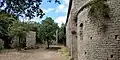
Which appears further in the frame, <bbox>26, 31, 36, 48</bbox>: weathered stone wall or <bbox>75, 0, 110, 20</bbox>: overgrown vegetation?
<bbox>26, 31, 36, 48</bbox>: weathered stone wall

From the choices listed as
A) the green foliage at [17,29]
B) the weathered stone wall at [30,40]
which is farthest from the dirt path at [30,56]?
the weathered stone wall at [30,40]

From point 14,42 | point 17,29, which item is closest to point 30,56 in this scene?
point 17,29

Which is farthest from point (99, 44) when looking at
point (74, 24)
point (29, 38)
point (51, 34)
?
point (29, 38)

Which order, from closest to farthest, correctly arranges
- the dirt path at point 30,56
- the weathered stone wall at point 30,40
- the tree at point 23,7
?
the tree at point 23,7 → the dirt path at point 30,56 → the weathered stone wall at point 30,40

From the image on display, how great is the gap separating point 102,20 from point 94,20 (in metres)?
0.56

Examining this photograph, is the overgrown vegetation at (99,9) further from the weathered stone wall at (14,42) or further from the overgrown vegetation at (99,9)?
the weathered stone wall at (14,42)

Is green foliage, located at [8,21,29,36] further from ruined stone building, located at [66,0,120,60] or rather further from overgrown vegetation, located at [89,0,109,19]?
overgrown vegetation, located at [89,0,109,19]

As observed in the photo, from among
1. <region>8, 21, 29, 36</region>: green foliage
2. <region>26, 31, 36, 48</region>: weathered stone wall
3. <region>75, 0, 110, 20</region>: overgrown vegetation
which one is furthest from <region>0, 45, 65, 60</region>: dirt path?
<region>75, 0, 110, 20</region>: overgrown vegetation

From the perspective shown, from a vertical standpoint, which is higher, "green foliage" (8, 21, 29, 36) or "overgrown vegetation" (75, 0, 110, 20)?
"overgrown vegetation" (75, 0, 110, 20)

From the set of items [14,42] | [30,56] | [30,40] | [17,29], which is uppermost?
[17,29]

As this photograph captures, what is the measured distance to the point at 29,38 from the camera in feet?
122

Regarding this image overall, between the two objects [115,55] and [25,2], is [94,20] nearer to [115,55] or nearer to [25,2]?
[115,55]

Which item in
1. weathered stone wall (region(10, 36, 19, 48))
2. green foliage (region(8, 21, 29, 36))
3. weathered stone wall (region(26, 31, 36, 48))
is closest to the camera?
green foliage (region(8, 21, 29, 36))

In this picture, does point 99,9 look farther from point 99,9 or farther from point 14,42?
point 14,42
